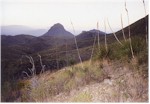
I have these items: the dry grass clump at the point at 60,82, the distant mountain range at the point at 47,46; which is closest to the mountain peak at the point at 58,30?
the distant mountain range at the point at 47,46

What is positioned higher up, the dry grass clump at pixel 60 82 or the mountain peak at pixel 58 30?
the mountain peak at pixel 58 30

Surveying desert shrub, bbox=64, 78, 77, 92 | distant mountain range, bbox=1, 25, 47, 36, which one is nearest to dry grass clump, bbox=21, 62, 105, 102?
desert shrub, bbox=64, 78, 77, 92

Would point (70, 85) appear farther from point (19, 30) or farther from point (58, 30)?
point (19, 30)

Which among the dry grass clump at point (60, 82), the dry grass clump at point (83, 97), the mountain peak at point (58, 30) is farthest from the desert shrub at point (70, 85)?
the mountain peak at point (58, 30)

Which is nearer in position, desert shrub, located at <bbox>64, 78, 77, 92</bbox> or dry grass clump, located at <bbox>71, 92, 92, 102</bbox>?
dry grass clump, located at <bbox>71, 92, 92, 102</bbox>

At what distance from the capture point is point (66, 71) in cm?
435

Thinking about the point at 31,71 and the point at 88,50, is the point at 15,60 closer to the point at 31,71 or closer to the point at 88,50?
the point at 31,71

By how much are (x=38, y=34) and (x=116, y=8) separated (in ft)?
3.21

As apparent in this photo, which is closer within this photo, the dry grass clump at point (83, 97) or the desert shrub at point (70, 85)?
the dry grass clump at point (83, 97)

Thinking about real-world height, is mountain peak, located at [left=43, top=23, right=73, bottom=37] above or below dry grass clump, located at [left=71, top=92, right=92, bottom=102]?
above

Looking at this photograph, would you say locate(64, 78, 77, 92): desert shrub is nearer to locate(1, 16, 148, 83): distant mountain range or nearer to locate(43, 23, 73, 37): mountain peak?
locate(1, 16, 148, 83): distant mountain range

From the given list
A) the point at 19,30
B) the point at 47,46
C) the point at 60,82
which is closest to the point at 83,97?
the point at 60,82

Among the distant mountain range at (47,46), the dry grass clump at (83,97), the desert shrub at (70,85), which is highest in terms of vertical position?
the distant mountain range at (47,46)

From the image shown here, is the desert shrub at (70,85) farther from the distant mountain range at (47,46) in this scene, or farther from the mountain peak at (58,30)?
the mountain peak at (58,30)
